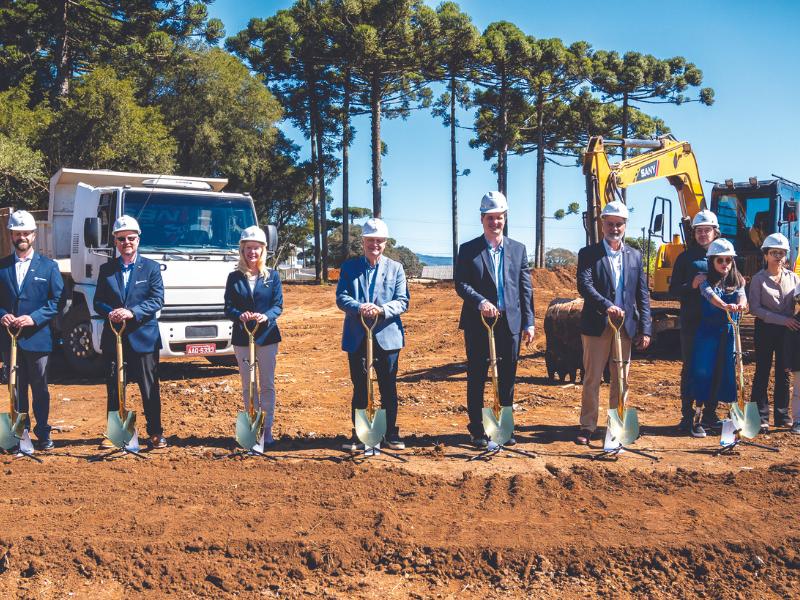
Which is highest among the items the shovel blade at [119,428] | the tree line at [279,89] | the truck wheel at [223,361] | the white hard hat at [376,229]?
the tree line at [279,89]

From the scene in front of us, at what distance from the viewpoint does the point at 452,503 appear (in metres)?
5.87

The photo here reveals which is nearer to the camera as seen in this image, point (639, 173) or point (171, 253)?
point (171, 253)

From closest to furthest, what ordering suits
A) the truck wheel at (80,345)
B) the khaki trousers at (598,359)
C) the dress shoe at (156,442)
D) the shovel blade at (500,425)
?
the shovel blade at (500,425) < the khaki trousers at (598,359) < the dress shoe at (156,442) < the truck wheel at (80,345)

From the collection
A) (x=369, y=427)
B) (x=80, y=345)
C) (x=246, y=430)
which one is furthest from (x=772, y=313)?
(x=80, y=345)

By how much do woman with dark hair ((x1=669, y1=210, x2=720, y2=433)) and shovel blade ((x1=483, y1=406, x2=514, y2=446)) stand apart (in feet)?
6.54

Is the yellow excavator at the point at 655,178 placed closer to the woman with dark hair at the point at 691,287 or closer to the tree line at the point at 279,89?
the woman with dark hair at the point at 691,287

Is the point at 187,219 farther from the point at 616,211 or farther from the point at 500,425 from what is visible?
the point at 616,211

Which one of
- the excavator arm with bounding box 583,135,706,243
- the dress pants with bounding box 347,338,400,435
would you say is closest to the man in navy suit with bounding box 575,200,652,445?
the dress pants with bounding box 347,338,400,435

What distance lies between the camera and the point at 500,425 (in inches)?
272

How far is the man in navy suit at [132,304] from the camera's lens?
23.1 feet

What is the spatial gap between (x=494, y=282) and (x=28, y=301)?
4084mm

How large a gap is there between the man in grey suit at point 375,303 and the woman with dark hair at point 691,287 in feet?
9.07

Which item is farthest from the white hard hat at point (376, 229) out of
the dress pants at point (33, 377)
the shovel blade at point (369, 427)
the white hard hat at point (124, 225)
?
the dress pants at point (33, 377)

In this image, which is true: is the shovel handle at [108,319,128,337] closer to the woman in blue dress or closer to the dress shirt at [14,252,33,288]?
the dress shirt at [14,252,33,288]
